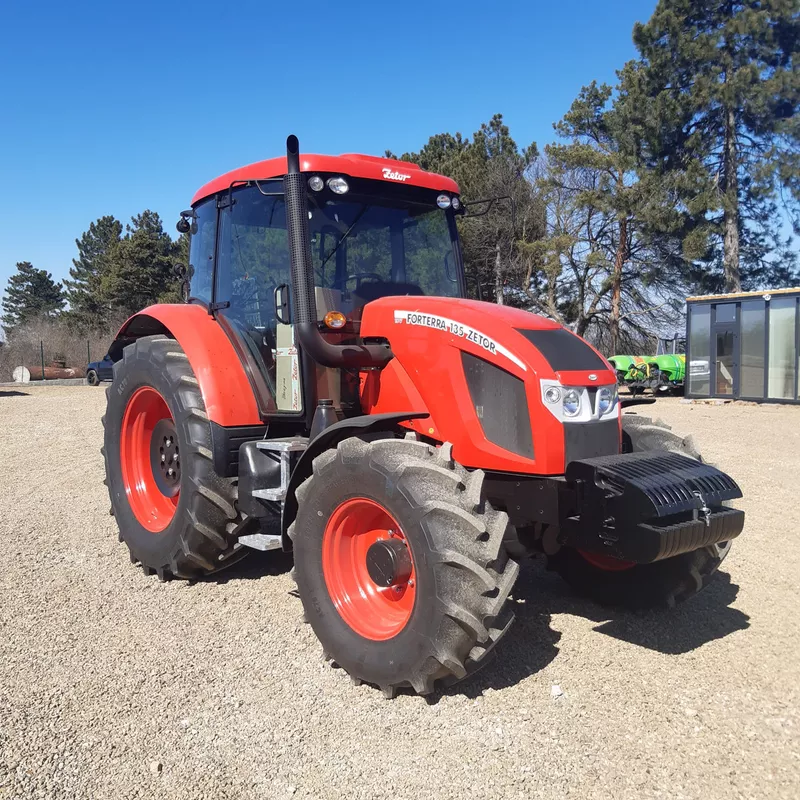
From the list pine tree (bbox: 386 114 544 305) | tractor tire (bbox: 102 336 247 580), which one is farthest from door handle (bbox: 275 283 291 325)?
pine tree (bbox: 386 114 544 305)

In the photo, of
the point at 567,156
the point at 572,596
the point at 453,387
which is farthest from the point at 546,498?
the point at 567,156

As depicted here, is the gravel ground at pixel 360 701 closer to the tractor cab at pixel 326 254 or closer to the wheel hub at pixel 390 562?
the wheel hub at pixel 390 562

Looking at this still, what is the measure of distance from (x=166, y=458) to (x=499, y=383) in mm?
2660

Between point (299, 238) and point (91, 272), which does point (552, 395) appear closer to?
point (299, 238)

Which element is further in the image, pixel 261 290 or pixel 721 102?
pixel 721 102

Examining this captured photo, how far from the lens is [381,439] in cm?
344

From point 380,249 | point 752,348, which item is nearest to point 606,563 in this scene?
point 380,249

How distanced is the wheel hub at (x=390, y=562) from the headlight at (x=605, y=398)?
3.79 ft

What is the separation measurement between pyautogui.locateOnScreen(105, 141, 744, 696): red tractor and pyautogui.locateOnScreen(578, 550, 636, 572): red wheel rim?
12 millimetres

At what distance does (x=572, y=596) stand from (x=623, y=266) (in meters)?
24.6

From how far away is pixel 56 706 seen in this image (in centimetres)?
310

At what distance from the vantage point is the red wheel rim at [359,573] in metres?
3.39

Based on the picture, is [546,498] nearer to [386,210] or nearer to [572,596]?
[572,596]

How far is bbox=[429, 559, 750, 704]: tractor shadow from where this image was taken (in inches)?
134
